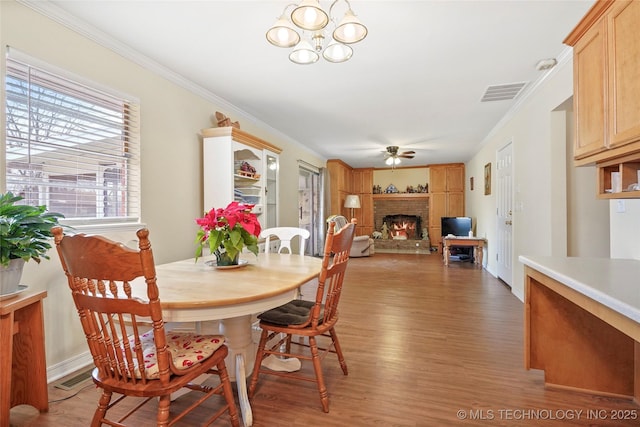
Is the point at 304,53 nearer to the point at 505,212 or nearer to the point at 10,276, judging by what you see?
the point at 10,276

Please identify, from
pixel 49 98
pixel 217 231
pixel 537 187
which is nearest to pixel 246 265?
pixel 217 231

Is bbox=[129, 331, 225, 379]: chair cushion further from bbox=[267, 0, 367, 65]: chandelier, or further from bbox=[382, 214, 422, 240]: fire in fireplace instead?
bbox=[382, 214, 422, 240]: fire in fireplace

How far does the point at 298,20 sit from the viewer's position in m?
1.64

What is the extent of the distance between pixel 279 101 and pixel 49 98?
6.97 ft

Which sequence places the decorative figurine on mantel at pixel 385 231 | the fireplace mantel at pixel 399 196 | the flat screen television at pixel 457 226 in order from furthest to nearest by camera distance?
the decorative figurine on mantel at pixel 385 231 → the fireplace mantel at pixel 399 196 → the flat screen television at pixel 457 226

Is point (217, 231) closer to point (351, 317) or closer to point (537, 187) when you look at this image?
point (351, 317)

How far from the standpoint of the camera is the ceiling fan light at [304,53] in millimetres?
1984

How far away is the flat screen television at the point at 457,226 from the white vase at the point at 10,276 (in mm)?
7235

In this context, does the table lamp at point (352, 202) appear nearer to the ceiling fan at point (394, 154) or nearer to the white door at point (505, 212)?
the ceiling fan at point (394, 154)

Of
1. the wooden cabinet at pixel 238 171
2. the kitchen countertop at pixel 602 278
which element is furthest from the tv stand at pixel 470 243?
the kitchen countertop at pixel 602 278

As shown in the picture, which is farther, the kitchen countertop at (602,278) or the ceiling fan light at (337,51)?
the ceiling fan light at (337,51)

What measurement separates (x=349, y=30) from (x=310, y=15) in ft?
0.75

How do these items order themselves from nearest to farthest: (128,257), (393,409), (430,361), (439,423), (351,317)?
(128,257), (439,423), (393,409), (430,361), (351,317)

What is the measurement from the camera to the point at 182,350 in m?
1.36
